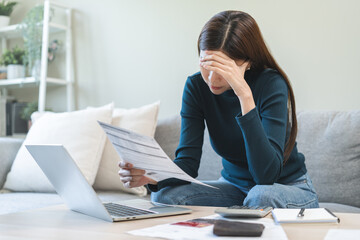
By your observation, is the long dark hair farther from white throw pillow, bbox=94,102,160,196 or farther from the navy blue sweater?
white throw pillow, bbox=94,102,160,196

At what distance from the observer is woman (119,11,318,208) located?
115 centimetres

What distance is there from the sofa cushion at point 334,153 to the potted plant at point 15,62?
77.3 inches

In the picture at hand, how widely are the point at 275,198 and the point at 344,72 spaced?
3.79 ft

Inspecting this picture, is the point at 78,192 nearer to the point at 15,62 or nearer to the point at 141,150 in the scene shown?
the point at 141,150

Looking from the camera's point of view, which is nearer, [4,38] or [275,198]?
[275,198]

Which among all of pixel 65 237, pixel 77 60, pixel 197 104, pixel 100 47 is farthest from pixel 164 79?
pixel 65 237

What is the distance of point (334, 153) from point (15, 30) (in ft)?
7.38

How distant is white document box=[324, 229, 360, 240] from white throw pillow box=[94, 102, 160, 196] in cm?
131

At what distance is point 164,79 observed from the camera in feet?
8.34

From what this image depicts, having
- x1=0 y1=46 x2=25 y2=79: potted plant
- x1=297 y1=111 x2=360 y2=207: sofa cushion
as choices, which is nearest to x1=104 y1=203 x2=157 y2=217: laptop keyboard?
x1=297 y1=111 x2=360 y2=207: sofa cushion

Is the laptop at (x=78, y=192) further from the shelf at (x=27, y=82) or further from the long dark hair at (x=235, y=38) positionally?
the shelf at (x=27, y=82)

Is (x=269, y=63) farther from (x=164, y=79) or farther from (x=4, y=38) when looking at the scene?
(x=4, y=38)

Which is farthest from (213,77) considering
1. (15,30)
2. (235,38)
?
(15,30)

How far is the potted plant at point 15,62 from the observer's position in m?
2.93
